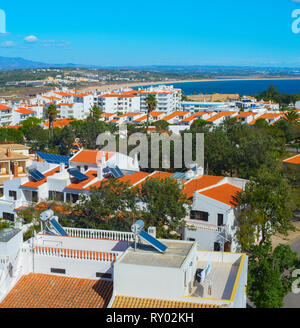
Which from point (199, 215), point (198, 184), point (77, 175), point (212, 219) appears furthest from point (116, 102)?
point (212, 219)

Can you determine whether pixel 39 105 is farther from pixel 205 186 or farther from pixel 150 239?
pixel 150 239

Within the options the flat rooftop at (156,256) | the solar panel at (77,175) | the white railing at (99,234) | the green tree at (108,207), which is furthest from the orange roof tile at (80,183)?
the flat rooftop at (156,256)

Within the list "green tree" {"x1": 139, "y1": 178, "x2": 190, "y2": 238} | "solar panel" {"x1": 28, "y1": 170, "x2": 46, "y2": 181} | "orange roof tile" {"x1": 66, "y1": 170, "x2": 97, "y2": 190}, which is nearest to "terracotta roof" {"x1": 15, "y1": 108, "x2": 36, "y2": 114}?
"solar panel" {"x1": 28, "y1": 170, "x2": 46, "y2": 181}

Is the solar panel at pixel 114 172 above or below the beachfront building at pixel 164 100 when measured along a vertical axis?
below

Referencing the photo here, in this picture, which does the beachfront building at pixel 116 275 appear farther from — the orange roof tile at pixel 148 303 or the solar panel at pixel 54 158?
the solar panel at pixel 54 158

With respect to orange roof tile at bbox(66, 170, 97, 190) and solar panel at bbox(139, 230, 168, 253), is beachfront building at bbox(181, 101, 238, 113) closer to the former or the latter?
orange roof tile at bbox(66, 170, 97, 190)
